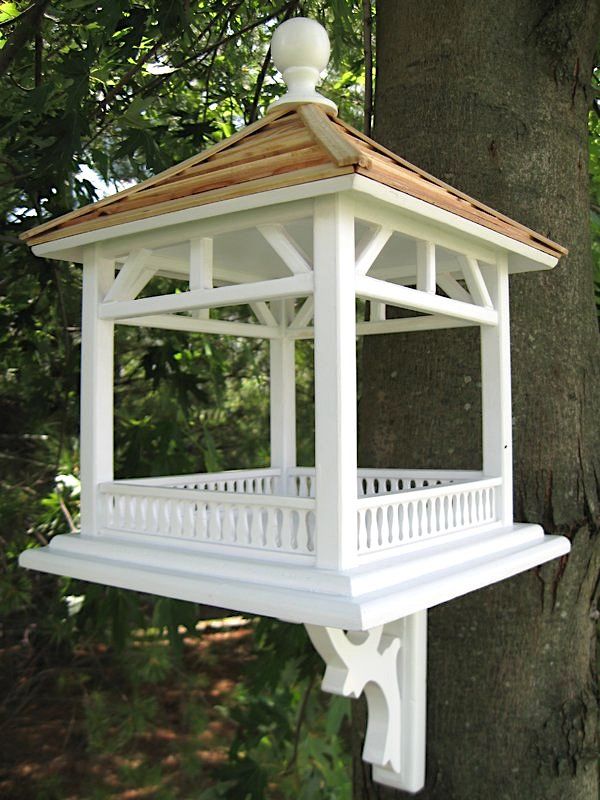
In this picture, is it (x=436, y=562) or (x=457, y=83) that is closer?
(x=436, y=562)

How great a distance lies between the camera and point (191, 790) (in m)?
5.55

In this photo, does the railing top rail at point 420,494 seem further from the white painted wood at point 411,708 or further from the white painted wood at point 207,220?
the white painted wood at point 207,220

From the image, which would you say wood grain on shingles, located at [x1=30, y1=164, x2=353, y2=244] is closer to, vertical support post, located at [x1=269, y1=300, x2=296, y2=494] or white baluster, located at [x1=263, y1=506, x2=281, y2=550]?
white baluster, located at [x1=263, y1=506, x2=281, y2=550]

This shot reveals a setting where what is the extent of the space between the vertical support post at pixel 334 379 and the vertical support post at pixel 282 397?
1070 mm

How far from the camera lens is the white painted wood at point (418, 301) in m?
1.56

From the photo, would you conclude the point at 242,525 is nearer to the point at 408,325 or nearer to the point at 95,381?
the point at 95,381

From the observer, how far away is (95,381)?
194cm

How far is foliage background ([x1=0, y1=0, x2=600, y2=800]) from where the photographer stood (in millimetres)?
2734

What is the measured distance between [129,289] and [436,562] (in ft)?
2.83

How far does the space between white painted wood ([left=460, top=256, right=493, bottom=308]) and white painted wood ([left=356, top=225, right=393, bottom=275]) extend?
359 mm

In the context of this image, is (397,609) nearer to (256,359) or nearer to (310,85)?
(310,85)

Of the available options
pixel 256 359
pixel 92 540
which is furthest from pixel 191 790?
pixel 92 540

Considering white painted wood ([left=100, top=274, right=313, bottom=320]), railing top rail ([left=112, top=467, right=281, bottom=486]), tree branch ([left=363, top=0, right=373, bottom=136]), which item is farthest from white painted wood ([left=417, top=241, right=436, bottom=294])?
tree branch ([left=363, top=0, right=373, bottom=136])

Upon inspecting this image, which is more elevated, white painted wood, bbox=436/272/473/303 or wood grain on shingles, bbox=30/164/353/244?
wood grain on shingles, bbox=30/164/353/244
